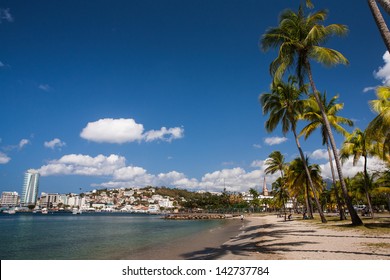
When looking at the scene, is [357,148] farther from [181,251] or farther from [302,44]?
[181,251]

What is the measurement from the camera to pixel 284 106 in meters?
26.5

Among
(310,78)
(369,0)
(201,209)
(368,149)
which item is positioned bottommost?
(201,209)

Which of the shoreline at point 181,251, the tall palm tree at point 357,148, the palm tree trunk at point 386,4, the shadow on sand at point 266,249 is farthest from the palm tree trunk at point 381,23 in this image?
the tall palm tree at point 357,148

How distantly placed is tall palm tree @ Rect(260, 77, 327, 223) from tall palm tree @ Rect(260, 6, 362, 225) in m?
6.70

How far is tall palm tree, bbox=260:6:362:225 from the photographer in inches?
685

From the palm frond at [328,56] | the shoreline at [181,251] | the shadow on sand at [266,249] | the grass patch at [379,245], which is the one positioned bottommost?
the shoreline at [181,251]

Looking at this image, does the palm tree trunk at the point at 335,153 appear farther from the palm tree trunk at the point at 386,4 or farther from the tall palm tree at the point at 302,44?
the palm tree trunk at the point at 386,4

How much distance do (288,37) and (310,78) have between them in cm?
321

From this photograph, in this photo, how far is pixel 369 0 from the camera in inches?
387

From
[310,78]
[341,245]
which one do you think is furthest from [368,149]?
[341,245]

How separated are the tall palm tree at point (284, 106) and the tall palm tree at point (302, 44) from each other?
22.0 feet

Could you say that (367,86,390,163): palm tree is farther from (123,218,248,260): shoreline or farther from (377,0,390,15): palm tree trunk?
(123,218,248,260): shoreline

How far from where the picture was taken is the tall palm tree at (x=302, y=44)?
17.4m
